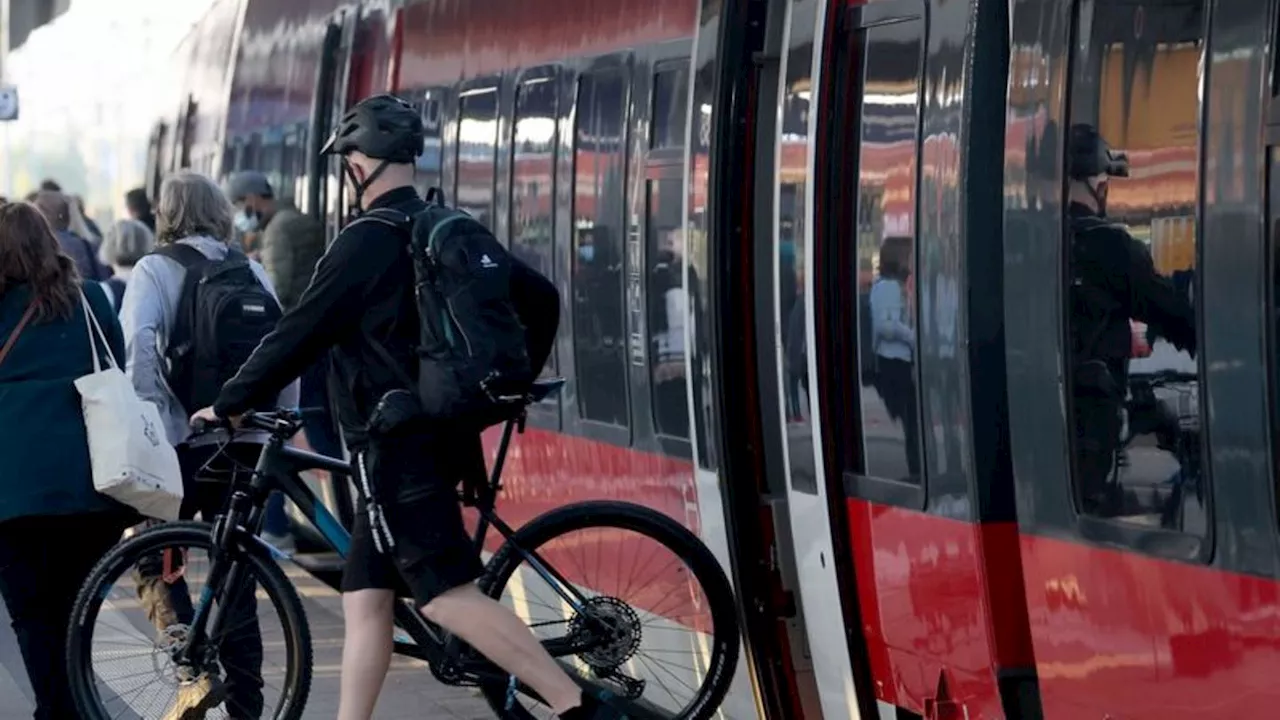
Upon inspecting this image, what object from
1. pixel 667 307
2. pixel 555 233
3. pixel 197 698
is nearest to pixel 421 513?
pixel 197 698

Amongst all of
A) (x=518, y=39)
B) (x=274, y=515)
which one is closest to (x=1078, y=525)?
(x=518, y=39)

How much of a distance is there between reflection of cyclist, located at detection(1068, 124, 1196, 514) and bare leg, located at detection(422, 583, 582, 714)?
1951 millimetres

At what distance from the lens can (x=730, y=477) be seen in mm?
7348

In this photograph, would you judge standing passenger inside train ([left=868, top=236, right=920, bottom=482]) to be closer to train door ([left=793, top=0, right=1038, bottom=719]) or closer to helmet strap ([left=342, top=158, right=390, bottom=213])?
train door ([left=793, top=0, right=1038, bottom=719])

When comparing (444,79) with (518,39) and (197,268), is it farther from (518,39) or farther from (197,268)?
(197,268)

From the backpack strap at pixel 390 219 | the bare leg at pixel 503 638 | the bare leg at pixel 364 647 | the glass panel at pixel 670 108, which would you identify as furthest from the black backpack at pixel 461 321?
the glass panel at pixel 670 108

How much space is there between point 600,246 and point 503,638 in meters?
2.34

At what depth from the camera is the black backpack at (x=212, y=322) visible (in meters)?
8.73

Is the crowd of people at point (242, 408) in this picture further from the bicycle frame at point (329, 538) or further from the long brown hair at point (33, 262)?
the bicycle frame at point (329, 538)

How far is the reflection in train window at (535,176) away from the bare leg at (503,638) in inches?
111

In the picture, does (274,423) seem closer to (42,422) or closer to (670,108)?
(42,422)

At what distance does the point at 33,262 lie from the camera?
8023 millimetres

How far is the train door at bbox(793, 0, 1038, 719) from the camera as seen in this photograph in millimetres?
5922

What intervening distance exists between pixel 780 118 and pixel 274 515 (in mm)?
8058
